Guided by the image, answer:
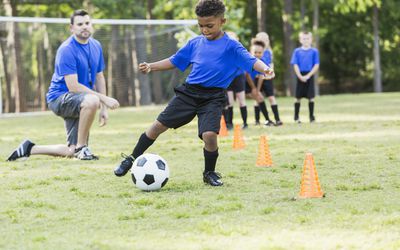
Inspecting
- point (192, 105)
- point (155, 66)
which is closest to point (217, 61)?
point (192, 105)

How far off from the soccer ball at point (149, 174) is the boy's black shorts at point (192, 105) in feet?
1.66

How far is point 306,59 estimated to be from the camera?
13.6 meters

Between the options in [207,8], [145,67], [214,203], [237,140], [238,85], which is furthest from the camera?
[238,85]

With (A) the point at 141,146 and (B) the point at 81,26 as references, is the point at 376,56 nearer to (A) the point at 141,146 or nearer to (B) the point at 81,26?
(B) the point at 81,26

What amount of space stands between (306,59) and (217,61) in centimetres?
729

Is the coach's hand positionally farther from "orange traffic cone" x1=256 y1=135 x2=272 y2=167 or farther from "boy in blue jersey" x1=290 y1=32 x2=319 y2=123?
"boy in blue jersey" x1=290 y1=32 x2=319 y2=123

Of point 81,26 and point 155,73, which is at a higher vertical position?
point 81,26

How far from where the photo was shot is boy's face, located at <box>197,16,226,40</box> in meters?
6.49

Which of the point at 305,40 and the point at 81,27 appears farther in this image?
the point at 305,40

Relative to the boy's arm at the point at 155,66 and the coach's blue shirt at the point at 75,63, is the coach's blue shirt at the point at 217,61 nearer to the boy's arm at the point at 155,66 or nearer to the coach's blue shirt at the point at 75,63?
the boy's arm at the point at 155,66

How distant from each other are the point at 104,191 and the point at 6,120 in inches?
543

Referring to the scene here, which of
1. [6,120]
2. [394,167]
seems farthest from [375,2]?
[394,167]

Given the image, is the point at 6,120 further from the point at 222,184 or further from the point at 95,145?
the point at 222,184

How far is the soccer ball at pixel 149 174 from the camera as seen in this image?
6277 mm
